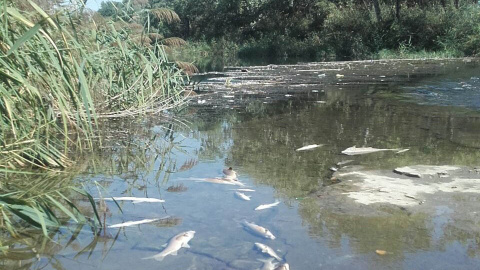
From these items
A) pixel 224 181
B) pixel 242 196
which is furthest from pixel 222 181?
pixel 242 196

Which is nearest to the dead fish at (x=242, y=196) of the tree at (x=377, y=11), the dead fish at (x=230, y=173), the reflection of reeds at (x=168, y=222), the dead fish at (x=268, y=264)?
the dead fish at (x=230, y=173)

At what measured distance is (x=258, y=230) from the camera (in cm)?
320

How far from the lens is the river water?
2.90 metres

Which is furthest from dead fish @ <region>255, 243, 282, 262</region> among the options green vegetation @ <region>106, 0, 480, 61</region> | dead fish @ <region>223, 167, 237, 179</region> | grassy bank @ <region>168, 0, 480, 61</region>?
grassy bank @ <region>168, 0, 480, 61</region>

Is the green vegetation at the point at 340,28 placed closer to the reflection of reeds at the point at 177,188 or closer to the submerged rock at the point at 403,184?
the reflection of reeds at the point at 177,188

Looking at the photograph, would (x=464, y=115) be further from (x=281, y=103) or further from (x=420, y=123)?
(x=281, y=103)

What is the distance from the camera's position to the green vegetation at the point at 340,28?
22469mm

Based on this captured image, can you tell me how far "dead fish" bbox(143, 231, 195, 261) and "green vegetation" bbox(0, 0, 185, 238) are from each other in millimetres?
445

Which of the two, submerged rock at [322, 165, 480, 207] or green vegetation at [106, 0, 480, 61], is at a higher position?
green vegetation at [106, 0, 480, 61]

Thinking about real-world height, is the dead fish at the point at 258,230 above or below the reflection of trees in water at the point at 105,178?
below

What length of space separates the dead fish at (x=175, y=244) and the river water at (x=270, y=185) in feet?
0.15

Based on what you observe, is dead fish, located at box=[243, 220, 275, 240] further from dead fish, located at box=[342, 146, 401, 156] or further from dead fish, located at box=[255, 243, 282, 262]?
dead fish, located at box=[342, 146, 401, 156]

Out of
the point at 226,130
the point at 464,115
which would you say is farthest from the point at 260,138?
the point at 464,115

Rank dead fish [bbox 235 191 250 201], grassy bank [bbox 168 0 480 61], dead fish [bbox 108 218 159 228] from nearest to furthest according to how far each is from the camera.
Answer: dead fish [bbox 108 218 159 228] → dead fish [bbox 235 191 250 201] → grassy bank [bbox 168 0 480 61]
